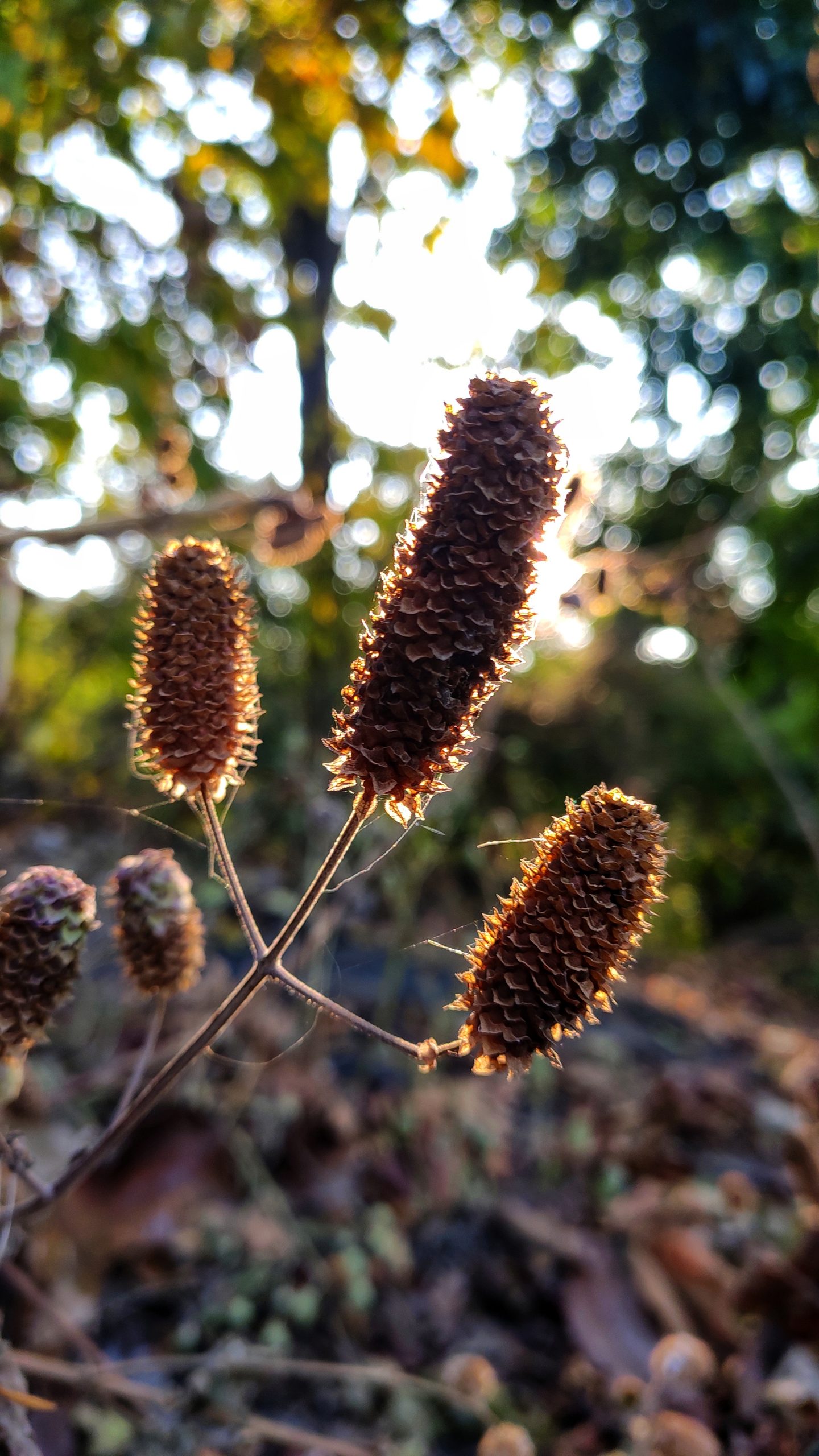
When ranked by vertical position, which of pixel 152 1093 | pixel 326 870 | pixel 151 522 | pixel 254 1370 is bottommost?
pixel 254 1370

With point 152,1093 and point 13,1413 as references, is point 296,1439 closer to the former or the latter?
point 13,1413

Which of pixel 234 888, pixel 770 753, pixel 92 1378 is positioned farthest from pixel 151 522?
pixel 770 753

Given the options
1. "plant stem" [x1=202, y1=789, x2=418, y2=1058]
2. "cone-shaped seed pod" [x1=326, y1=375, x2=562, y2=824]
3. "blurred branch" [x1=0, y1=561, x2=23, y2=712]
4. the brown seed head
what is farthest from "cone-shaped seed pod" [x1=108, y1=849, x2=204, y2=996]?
"blurred branch" [x1=0, y1=561, x2=23, y2=712]

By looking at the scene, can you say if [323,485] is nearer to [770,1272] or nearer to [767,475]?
[770,1272]

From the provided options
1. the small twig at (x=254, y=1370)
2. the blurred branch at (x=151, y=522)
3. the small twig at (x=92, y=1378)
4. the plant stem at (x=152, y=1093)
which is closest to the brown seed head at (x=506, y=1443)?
the small twig at (x=254, y=1370)

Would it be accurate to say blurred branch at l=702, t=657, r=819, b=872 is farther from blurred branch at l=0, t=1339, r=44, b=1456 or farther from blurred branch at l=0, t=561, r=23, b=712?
blurred branch at l=0, t=1339, r=44, b=1456
